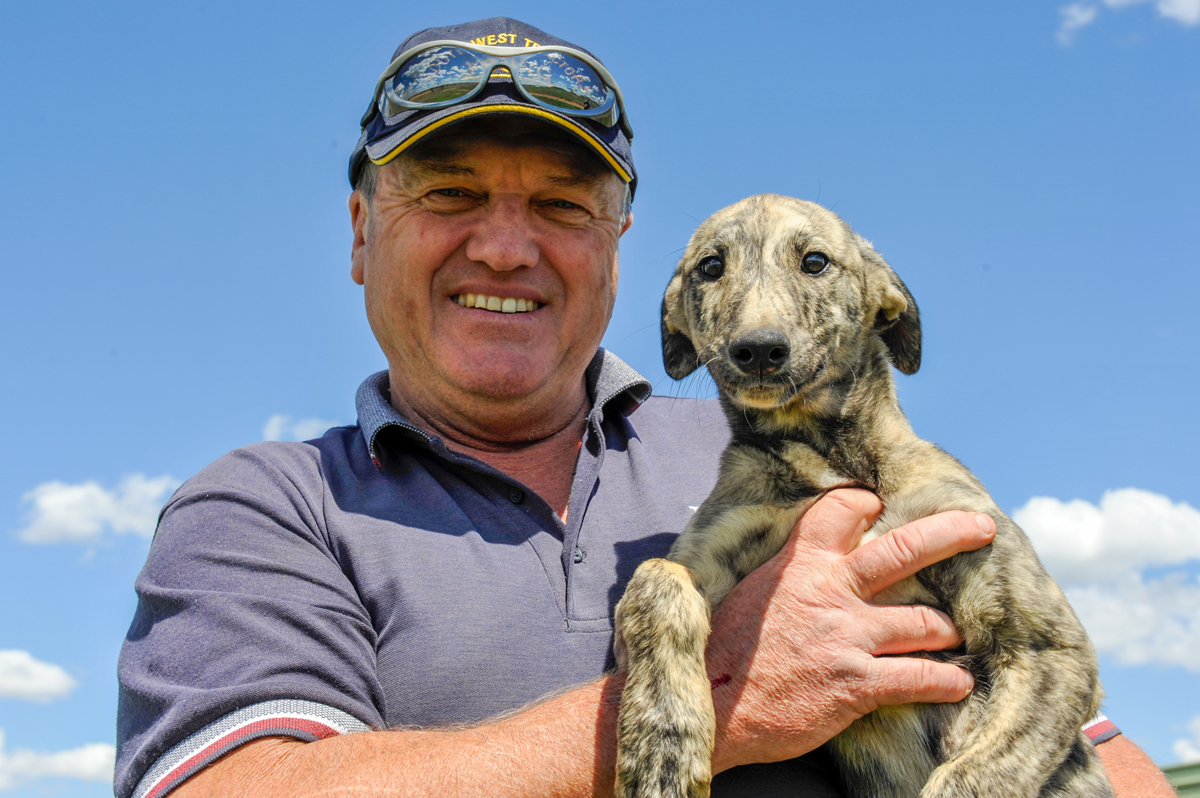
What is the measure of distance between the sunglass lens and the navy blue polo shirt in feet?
4.30

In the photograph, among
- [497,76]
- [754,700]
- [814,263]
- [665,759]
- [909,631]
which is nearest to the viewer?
[665,759]

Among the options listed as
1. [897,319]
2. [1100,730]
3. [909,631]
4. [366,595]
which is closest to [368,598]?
[366,595]

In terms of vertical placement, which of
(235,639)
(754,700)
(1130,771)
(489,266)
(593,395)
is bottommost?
(1130,771)

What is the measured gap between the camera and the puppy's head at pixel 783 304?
2.96 metres

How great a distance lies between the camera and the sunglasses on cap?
3.57 m

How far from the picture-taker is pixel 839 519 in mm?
2803

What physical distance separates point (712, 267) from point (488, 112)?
41.4 inches

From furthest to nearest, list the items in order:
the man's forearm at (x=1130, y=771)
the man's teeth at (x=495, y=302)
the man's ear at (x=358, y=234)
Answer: the man's ear at (x=358, y=234) < the man's teeth at (x=495, y=302) < the man's forearm at (x=1130, y=771)

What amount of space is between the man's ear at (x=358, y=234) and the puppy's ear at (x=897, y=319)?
7.68 feet

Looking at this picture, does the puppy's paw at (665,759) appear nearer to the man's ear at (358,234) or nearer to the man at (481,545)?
the man at (481,545)

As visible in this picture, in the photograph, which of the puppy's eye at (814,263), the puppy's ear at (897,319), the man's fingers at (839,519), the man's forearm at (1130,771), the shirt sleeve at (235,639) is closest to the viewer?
the shirt sleeve at (235,639)

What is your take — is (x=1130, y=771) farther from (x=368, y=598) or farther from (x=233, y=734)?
(x=233, y=734)

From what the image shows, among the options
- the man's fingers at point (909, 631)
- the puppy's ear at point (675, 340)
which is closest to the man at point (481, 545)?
the man's fingers at point (909, 631)

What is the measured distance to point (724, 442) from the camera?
3971mm
